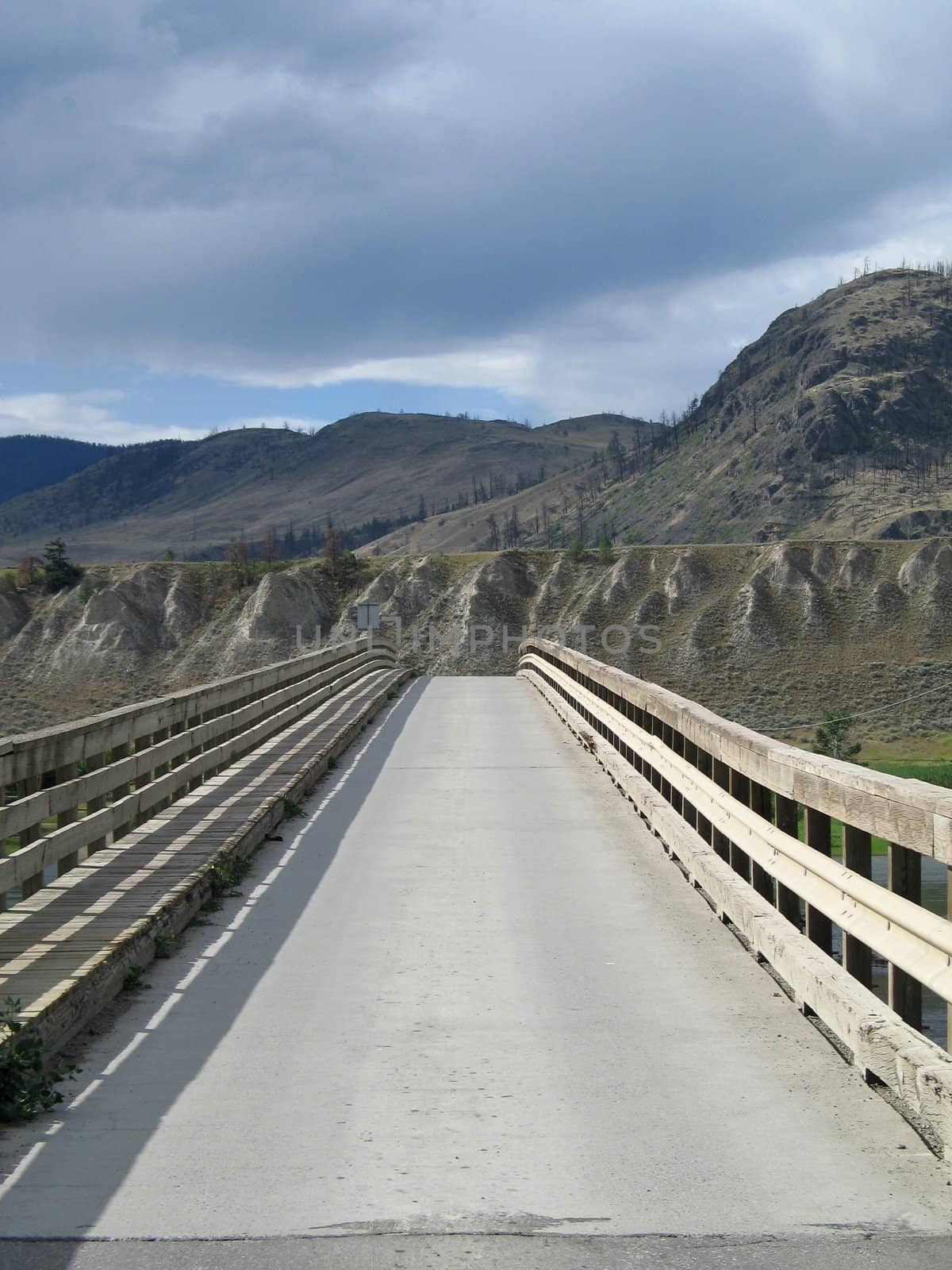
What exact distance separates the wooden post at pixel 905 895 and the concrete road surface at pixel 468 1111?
396mm

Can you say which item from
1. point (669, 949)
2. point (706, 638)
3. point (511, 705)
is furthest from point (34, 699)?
point (669, 949)

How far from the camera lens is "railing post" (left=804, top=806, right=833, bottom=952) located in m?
6.21

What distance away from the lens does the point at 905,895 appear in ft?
16.5

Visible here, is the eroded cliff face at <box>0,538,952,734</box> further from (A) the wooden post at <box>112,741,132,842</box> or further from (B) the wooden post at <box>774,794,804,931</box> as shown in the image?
(B) the wooden post at <box>774,794,804,931</box>

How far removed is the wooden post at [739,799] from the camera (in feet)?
27.3

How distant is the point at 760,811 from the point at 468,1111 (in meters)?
3.56

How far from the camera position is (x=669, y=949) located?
732 centimetres

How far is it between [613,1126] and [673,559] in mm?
93270

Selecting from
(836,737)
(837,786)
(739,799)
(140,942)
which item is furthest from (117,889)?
(836,737)

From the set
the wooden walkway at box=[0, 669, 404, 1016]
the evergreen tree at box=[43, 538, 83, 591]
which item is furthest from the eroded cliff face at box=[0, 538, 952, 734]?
the wooden walkway at box=[0, 669, 404, 1016]

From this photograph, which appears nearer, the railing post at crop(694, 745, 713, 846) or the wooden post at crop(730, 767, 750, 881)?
the wooden post at crop(730, 767, 750, 881)

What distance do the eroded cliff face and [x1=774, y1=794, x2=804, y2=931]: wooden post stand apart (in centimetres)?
6883

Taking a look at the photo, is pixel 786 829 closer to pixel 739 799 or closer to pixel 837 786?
pixel 739 799

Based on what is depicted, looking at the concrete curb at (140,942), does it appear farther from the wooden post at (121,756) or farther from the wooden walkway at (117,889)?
the wooden post at (121,756)
